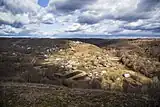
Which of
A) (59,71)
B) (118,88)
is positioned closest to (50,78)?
(59,71)

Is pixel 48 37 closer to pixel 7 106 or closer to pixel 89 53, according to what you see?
pixel 89 53

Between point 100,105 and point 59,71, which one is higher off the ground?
point 59,71

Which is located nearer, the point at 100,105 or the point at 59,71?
the point at 100,105

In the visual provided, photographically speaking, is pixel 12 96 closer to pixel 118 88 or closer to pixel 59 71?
pixel 59 71

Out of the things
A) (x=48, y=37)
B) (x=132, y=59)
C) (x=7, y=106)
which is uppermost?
(x=48, y=37)

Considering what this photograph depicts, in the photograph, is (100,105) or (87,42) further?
(87,42)

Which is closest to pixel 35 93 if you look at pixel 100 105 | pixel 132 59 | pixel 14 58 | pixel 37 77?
pixel 37 77
